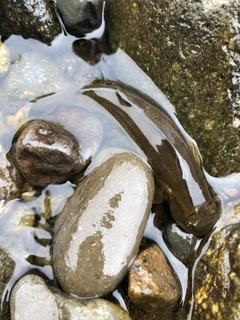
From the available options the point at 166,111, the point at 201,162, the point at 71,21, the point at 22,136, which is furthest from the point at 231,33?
the point at 22,136

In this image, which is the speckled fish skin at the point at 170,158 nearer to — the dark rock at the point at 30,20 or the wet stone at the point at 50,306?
the dark rock at the point at 30,20

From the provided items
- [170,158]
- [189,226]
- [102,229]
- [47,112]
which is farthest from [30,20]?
[189,226]

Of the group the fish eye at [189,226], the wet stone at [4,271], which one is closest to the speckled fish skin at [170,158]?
the fish eye at [189,226]

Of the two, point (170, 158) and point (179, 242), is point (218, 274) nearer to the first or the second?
point (179, 242)

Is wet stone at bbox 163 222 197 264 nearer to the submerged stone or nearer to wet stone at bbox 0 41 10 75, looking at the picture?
the submerged stone

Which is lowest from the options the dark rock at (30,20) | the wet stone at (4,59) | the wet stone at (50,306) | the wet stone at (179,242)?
the wet stone at (50,306)

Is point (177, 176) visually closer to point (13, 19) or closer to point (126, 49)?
point (126, 49)
